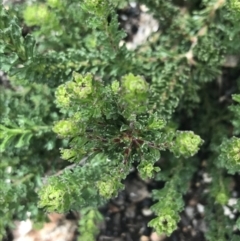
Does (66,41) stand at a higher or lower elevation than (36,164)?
higher

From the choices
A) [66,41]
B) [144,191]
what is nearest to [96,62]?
[66,41]

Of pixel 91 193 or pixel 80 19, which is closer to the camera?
pixel 91 193

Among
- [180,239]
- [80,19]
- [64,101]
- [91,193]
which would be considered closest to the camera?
[64,101]

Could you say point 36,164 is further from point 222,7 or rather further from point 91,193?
point 222,7

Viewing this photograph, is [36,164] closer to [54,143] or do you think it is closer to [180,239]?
[54,143]

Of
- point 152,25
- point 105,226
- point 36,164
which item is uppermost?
point 152,25

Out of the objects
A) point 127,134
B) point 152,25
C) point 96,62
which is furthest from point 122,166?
point 152,25

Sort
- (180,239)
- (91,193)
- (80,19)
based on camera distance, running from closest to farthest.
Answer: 1. (91,193)
2. (80,19)
3. (180,239)
